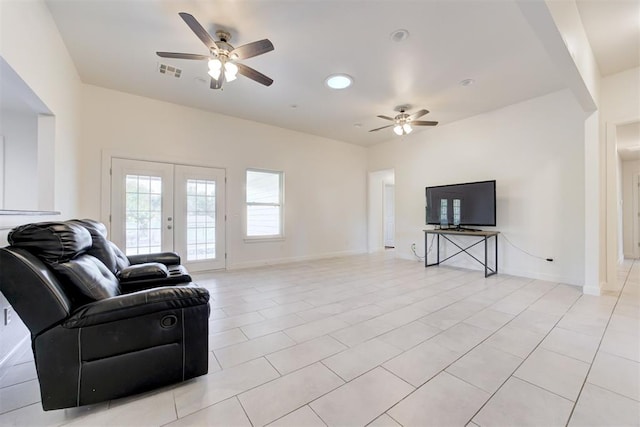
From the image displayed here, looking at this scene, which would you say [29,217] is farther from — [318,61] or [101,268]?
[318,61]

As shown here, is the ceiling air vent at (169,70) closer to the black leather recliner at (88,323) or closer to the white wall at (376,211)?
the black leather recliner at (88,323)

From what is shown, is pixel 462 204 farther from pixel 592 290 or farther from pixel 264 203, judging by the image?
pixel 264 203

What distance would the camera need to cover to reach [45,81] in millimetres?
2471

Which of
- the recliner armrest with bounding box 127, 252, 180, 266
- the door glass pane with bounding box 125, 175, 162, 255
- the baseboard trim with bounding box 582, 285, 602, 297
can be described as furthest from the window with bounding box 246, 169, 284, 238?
the baseboard trim with bounding box 582, 285, 602, 297

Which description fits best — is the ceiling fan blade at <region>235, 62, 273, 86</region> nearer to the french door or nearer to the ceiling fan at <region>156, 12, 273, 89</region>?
the ceiling fan at <region>156, 12, 273, 89</region>

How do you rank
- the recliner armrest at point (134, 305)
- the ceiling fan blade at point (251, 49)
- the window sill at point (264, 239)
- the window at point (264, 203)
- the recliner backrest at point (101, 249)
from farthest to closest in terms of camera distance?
1. the window at point (264, 203)
2. the window sill at point (264, 239)
3. the ceiling fan blade at point (251, 49)
4. the recliner backrest at point (101, 249)
5. the recliner armrest at point (134, 305)

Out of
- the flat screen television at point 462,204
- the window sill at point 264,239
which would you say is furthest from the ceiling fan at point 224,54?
the flat screen television at point 462,204

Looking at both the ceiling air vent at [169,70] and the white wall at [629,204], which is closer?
the ceiling air vent at [169,70]

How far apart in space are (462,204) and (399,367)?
3.89 meters

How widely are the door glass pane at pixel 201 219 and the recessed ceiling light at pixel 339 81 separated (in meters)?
2.77

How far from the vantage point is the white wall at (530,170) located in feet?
12.8

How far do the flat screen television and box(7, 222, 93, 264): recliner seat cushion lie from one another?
207 inches

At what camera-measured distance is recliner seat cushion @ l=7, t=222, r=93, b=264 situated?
1.40 meters

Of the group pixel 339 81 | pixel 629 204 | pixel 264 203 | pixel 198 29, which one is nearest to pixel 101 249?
pixel 198 29
